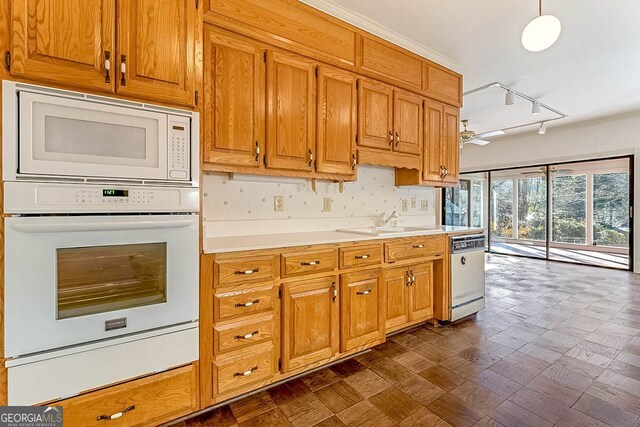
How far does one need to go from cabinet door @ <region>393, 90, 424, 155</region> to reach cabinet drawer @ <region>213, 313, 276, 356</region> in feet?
6.30

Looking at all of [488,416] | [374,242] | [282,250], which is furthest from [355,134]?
[488,416]

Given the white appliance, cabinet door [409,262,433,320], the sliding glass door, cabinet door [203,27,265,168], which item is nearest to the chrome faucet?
cabinet door [409,262,433,320]

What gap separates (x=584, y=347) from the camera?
8.29 feet

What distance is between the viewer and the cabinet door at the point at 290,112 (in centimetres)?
210

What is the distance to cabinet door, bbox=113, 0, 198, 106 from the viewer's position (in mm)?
1465

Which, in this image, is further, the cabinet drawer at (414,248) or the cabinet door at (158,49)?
the cabinet drawer at (414,248)

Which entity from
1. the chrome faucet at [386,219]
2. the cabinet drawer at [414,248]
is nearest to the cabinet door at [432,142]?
the chrome faucet at [386,219]

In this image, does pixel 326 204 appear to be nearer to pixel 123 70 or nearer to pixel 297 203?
pixel 297 203

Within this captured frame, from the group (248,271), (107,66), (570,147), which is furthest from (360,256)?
(570,147)

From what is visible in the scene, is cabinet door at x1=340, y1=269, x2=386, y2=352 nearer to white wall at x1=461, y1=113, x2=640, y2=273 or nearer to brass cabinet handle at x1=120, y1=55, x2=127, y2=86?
brass cabinet handle at x1=120, y1=55, x2=127, y2=86

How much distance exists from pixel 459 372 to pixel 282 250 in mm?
1555

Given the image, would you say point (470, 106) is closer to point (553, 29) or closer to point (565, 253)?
point (553, 29)

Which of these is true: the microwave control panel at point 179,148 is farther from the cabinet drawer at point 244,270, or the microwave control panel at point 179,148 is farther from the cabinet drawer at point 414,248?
the cabinet drawer at point 414,248

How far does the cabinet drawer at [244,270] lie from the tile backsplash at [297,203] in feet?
0.76
